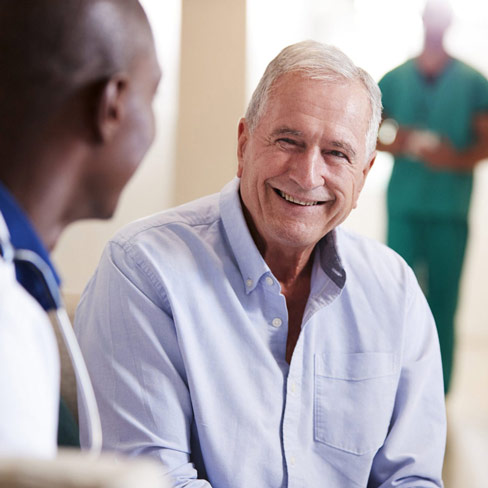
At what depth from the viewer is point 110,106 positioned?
0.56 m

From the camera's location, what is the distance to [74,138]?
552 millimetres

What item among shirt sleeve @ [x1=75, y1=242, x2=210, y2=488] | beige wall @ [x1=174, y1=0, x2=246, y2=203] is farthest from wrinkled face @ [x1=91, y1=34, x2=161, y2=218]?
beige wall @ [x1=174, y1=0, x2=246, y2=203]

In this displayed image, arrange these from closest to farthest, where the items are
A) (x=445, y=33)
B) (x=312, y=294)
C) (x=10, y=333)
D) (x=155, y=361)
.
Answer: (x=10, y=333) → (x=155, y=361) → (x=312, y=294) → (x=445, y=33)

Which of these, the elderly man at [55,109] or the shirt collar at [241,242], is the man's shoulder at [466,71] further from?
the elderly man at [55,109]

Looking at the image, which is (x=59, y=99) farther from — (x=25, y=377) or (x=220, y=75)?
(x=220, y=75)

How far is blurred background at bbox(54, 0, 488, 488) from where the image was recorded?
310cm

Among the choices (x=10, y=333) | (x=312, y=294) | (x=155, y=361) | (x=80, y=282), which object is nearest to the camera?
(x=10, y=333)

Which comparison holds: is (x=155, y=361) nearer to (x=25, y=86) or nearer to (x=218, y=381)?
(x=218, y=381)

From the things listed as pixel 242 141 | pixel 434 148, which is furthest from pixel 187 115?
pixel 242 141

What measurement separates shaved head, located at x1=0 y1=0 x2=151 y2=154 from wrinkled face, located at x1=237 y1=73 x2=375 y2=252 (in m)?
0.60

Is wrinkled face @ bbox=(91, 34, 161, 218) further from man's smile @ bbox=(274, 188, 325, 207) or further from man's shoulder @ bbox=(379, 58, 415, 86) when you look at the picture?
man's shoulder @ bbox=(379, 58, 415, 86)

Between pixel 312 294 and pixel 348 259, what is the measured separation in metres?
0.11

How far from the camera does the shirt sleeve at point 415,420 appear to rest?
1.15m

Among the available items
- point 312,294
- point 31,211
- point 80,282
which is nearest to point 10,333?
point 31,211
